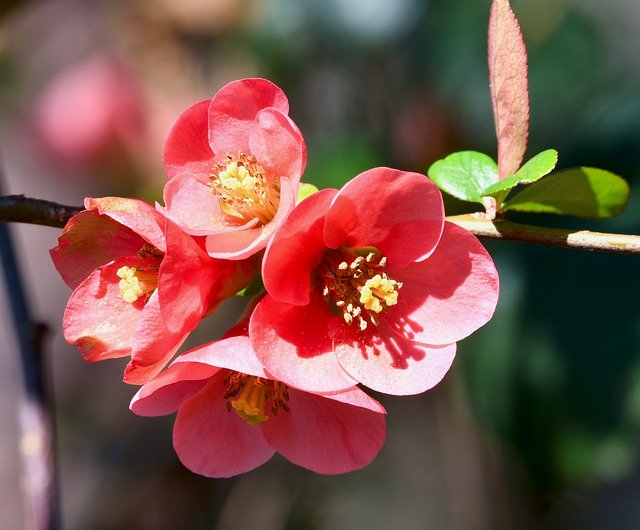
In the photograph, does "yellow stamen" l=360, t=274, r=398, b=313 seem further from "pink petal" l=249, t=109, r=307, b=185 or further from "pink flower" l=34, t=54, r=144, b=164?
"pink flower" l=34, t=54, r=144, b=164

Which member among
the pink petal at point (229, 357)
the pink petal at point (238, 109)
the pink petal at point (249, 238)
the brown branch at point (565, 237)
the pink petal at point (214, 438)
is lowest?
the pink petal at point (214, 438)

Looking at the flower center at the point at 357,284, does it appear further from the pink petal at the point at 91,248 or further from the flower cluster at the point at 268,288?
the pink petal at the point at 91,248

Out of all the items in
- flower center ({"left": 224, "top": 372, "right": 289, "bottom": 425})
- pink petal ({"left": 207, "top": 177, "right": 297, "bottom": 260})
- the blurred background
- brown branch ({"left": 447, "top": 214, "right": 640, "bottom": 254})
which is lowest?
the blurred background

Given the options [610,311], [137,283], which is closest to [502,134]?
[137,283]

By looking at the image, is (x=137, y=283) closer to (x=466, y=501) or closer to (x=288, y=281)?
(x=288, y=281)

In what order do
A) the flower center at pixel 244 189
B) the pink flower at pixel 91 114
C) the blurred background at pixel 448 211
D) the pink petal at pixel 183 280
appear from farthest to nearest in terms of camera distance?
the pink flower at pixel 91 114, the blurred background at pixel 448 211, the flower center at pixel 244 189, the pink petal at pixel 183 280

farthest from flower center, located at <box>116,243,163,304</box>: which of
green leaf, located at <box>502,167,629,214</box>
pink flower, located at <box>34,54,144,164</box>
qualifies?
pink flower, located at <box>34,54,144,164</box>

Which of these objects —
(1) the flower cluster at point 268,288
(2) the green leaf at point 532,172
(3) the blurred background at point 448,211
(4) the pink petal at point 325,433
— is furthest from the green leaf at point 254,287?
(3) the blurred background at point 448,211
